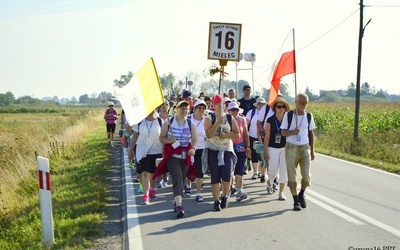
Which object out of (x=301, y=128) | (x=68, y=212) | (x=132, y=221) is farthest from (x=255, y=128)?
(x=68, y=212)

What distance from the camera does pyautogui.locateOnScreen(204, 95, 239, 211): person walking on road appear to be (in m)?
8.60

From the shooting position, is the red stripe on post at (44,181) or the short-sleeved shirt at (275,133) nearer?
the red stripe on post at (44,181)

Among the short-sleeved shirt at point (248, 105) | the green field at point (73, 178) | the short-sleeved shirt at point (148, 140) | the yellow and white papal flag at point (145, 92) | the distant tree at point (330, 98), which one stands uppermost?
the yellow and white papal flag at point (145, 92)

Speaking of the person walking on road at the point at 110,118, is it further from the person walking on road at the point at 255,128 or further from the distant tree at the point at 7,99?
the distant tree at the point at 7,99

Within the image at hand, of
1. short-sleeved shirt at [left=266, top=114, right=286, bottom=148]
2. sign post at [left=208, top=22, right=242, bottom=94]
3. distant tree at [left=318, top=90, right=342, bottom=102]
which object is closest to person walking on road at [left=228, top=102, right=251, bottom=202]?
short-sleeved shirt at [left=266, top=114, right=286, bottom=148]

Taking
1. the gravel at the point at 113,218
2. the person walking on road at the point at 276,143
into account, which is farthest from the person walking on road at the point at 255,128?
the gravel at the point at 113,218

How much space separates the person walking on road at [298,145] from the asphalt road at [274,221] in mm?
415

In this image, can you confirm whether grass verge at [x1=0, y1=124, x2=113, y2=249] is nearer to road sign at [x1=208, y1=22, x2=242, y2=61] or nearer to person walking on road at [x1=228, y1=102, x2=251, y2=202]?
person walking on road at [x1=228, y1=102, x2=251, y2=202]

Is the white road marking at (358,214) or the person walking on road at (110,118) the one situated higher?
the person walking on road at (110,118)

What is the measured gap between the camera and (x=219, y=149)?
868cm

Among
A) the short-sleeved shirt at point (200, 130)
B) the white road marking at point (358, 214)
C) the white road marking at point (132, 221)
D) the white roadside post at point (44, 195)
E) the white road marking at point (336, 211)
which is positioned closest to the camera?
the white road marking at point (132, 221)

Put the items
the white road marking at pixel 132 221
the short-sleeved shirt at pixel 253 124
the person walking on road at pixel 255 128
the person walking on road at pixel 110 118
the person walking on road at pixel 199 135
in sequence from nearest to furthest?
1. the white road marking at pixel 132 221
2. the person walking on road at pixel 199 135
3. the person walking on road at pixel 255 128
4. the short-sleeved shirt at pixel 253 124
5. the person walking on road at pixel 110 118

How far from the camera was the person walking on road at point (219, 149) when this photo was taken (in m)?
8.60

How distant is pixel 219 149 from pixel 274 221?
5.19 ft
